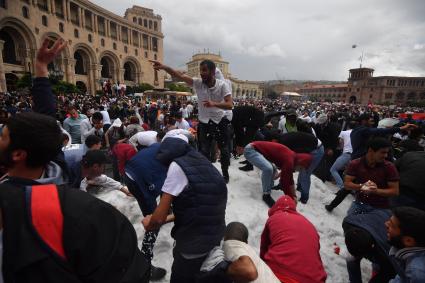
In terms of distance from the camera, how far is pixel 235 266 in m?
2.01

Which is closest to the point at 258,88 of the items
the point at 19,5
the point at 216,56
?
the point at 216,56

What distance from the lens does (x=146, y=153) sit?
270cm

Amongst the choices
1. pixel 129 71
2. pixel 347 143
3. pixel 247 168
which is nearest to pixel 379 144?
A: pixel 347 143

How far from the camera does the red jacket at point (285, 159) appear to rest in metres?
4.07

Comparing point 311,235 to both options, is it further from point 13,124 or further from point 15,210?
point 13,124

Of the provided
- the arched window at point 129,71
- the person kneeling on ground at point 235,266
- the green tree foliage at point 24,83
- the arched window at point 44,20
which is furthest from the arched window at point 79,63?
the person kneeling on ground at point 235,266

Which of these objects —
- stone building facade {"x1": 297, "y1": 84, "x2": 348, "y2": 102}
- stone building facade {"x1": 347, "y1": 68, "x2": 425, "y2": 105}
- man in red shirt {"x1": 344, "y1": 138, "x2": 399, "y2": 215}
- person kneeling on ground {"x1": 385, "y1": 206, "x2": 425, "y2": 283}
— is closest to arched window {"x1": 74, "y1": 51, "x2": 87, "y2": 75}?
man in red shirt {"x1": 344, "y1": 138, "x2": 399, "y2": 215}

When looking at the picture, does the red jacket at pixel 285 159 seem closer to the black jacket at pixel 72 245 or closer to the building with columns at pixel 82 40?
the black jacket at pixel 72 245

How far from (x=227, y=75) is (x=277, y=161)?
4644 inches

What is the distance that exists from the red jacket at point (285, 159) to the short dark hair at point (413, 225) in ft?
5.98

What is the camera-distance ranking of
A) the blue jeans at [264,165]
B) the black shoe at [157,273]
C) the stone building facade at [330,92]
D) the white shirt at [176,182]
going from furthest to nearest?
1. the stone building facade at [330,92]
2. the blue jeans at [264,165]
3. the black shoe at [157,273]
4. the white shirt at [176,182]

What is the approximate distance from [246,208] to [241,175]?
1524mm

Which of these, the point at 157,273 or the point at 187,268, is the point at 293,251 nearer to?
the point at 187,268

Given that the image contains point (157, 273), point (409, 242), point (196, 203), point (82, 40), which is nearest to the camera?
point (196, 203)
